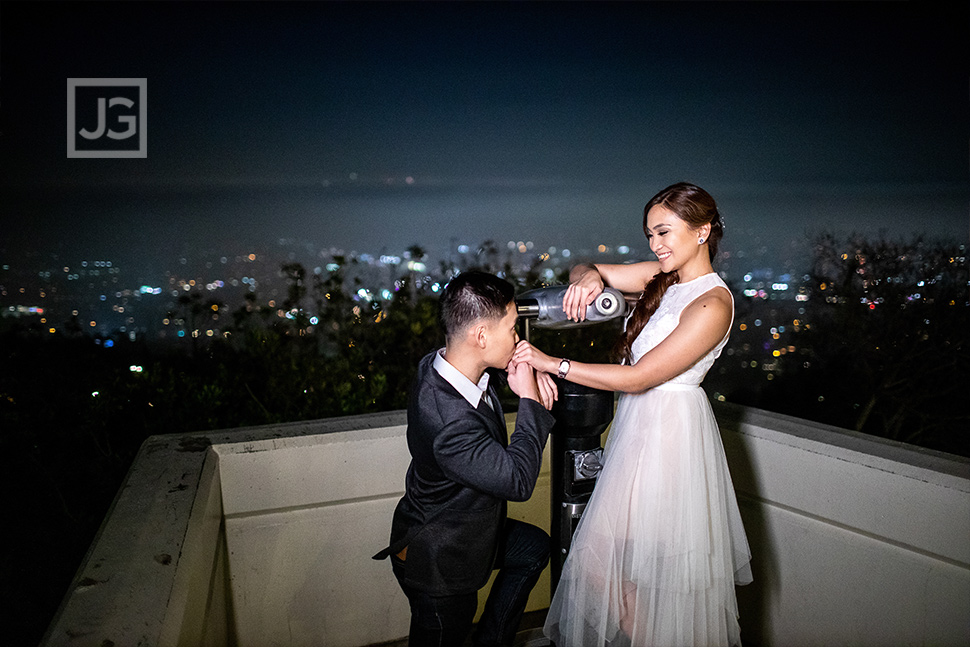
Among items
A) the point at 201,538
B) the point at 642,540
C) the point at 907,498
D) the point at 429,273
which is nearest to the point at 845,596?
the point at 907,498

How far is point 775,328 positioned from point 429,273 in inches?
111

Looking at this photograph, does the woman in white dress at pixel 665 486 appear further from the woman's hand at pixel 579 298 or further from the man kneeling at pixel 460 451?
the man kneeling at pixel 460 451

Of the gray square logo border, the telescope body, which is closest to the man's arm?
the telescope body

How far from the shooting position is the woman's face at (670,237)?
175 centimetres

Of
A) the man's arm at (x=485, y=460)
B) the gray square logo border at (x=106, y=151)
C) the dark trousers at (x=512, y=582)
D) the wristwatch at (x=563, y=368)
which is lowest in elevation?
the dark trousers at (x=512, y=582)

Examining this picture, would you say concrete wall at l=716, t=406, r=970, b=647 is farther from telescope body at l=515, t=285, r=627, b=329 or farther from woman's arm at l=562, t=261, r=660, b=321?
telescope body at l=515, t=285, r=627, b=329

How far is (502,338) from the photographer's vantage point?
5.17 feet

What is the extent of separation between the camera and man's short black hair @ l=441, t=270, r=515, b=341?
5.08 feet

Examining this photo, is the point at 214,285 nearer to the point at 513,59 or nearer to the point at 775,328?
the point at 513,59

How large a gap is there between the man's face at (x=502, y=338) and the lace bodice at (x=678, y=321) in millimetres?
424

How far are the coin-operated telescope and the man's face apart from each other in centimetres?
9

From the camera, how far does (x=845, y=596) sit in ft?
6.38

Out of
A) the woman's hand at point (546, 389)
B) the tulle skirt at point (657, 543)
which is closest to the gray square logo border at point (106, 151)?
the woman's hand at point (546, 389)

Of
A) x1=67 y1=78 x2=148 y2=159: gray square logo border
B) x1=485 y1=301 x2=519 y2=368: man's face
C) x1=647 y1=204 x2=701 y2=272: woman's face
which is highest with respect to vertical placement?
x1=67 y1=78 x2=148 y2=159: gray square logo border
